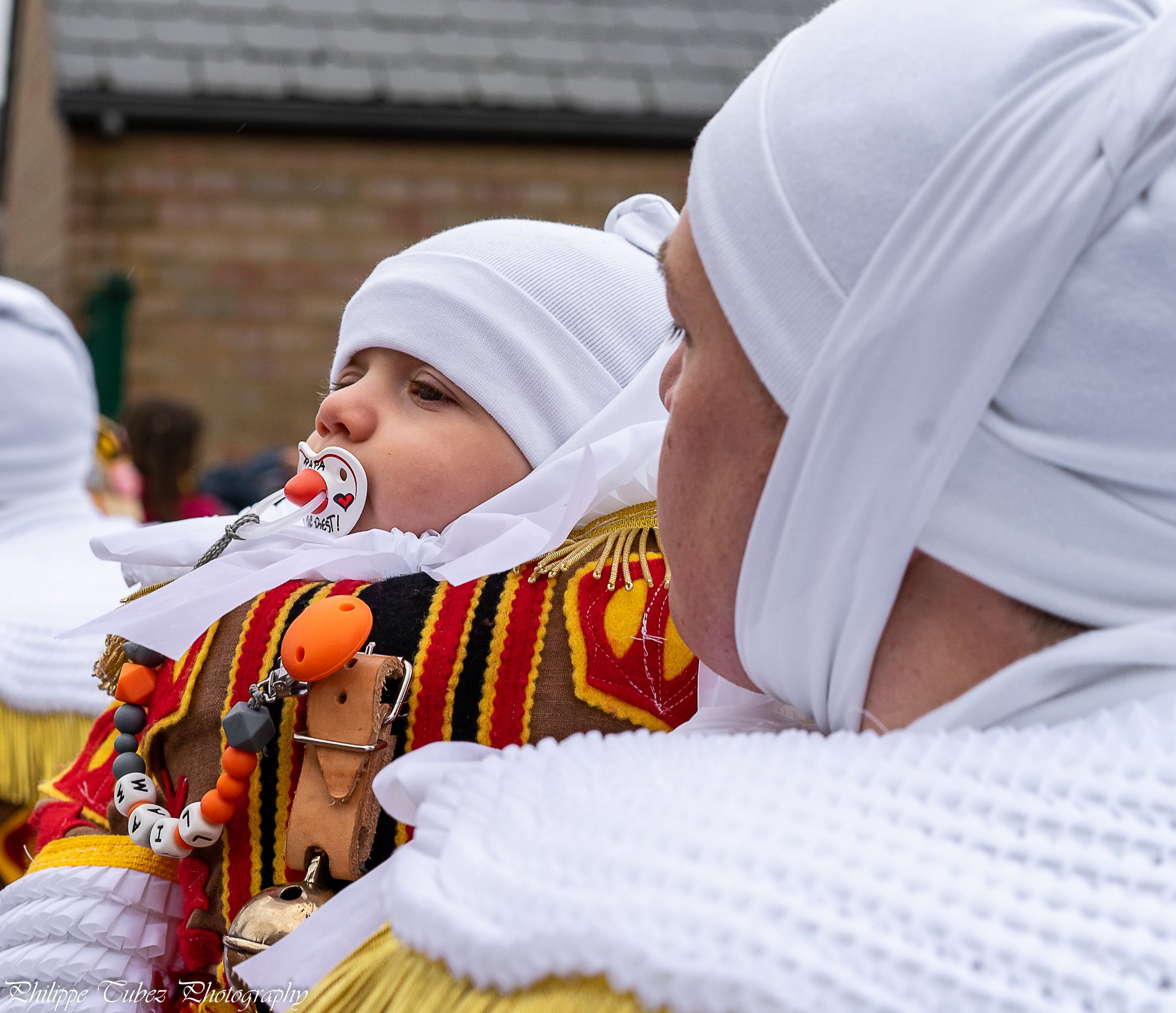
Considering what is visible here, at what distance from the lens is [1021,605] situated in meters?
0.86

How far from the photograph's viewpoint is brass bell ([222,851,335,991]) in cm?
124

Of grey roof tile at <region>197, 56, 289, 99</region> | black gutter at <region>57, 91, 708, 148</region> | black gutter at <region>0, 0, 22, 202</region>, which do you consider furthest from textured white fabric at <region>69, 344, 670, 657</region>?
black gutter at <region>0, 0, 22, 202</region>

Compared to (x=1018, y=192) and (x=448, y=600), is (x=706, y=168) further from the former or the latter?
(x=448, y=600)

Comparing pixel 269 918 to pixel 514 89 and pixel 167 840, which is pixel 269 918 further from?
pixel 514 89

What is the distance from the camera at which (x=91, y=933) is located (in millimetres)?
1471

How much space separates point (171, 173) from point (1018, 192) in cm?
732

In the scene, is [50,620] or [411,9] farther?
[411,9]

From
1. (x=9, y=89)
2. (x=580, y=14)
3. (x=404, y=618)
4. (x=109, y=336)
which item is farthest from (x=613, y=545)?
(x=9, y=89)

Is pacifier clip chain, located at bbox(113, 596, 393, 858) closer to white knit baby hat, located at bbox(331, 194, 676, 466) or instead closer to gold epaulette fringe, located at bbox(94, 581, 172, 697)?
gold epaulette fringe, located at bbox(94, 581, 172, 697)

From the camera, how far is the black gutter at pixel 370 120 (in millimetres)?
7184

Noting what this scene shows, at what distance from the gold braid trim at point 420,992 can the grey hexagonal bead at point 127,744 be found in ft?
2.04

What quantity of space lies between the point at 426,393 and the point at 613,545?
0.35 metres

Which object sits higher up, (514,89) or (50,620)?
(50,620)

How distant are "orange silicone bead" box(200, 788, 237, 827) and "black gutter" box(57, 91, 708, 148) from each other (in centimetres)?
661
